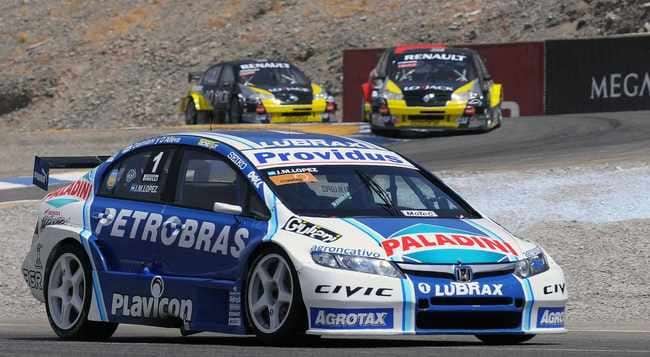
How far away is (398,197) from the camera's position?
30.9 feet

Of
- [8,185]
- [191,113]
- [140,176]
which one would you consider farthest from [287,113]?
[140,176]

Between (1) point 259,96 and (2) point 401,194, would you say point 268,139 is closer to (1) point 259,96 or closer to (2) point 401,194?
(2) point 401,194

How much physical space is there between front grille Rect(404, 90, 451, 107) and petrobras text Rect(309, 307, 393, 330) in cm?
1726

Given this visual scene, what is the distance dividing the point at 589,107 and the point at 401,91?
5.63 m

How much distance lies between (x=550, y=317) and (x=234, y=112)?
21335 mm

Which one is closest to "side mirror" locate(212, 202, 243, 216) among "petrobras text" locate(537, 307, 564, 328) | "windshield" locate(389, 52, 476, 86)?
"petrobras text" locate(537, 307, 564, 328)

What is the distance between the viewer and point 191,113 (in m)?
32.1

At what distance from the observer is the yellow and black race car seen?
1171 inches

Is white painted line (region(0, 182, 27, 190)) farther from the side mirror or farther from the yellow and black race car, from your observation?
the side mirror

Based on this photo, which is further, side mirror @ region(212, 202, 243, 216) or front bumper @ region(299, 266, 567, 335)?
side mirror @ region(212, 202, 243, 216)

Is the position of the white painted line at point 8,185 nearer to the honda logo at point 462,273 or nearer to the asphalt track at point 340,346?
the asphalt track at point 340,346

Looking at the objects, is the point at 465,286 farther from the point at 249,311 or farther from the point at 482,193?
the point at 482,193

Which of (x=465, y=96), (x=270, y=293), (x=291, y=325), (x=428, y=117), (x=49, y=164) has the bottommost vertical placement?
(x=428, y=117)

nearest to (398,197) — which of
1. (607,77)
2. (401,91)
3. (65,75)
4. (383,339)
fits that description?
(383,339)
